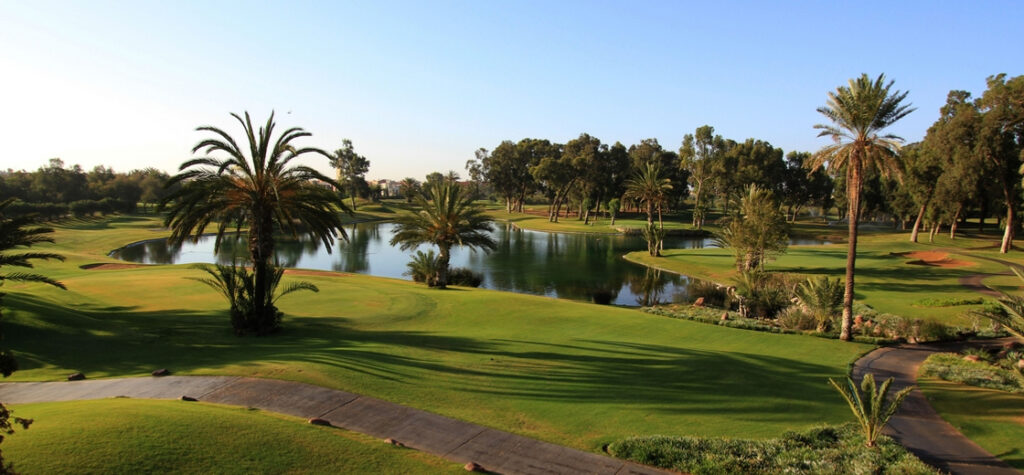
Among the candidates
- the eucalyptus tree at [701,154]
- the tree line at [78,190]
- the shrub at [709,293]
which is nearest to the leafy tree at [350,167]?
the tree line at [78,190]

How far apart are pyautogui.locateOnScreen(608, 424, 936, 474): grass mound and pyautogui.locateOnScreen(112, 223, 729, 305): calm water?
25.9 meters

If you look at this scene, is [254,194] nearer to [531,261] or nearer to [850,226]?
[850,226]

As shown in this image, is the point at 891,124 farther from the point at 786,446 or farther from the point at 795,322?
the point at 786,446

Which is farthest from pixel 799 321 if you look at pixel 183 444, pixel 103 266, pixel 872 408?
pixel 103 266

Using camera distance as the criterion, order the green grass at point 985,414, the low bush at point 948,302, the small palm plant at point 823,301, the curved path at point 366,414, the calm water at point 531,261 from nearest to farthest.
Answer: the curved path at point 366,414 < the green grass at point 985,414 < the small palm plant at point 823,301 < the low bush at point 948,302 < the calm water at point 531,261

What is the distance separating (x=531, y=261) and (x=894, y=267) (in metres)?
31.7

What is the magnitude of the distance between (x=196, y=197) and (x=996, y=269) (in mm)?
54699

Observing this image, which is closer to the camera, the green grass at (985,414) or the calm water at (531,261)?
the green grass at (985,414)

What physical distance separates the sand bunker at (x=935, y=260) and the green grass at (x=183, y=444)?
52.9 m

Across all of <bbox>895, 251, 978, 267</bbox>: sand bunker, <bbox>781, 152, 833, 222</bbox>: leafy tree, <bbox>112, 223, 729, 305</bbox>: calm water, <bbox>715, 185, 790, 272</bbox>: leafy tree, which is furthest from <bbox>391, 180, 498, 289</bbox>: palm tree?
<bbox>781, 152, 833, 222</bbox>: leafy tree

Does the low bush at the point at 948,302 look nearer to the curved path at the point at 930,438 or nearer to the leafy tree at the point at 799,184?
the curved path at the point at 930,438

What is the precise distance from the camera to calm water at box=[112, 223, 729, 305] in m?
41.6

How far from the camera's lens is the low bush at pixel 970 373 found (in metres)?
15.3

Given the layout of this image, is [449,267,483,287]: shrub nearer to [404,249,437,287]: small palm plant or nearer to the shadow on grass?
[404,249,437,287]: small palm plant
